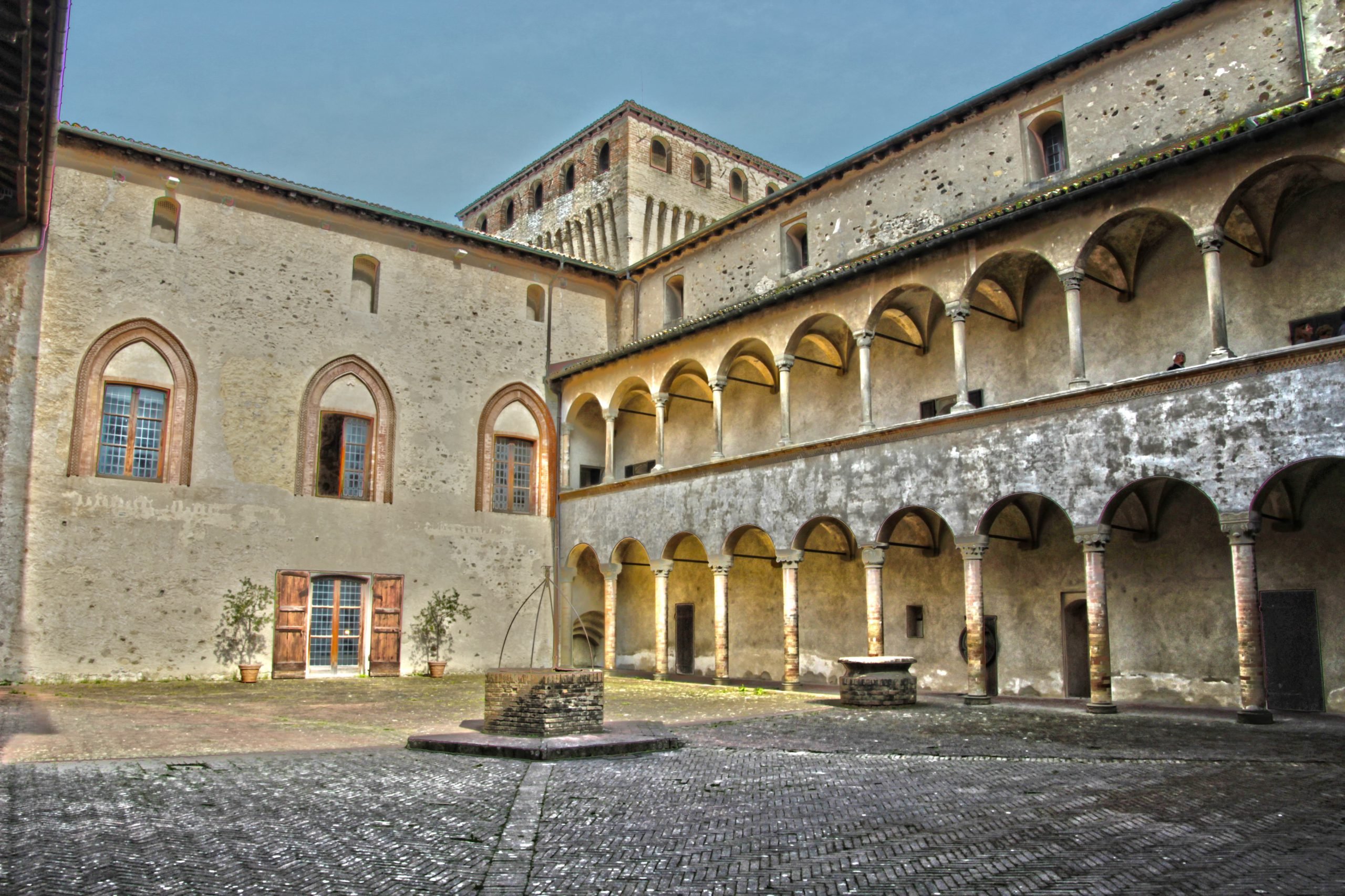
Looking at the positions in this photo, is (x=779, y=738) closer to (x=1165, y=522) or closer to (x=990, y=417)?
(x=990, y=417)

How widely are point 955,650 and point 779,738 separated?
8.46 metres

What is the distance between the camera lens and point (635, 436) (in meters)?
27.1

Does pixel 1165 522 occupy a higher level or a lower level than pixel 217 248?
lower

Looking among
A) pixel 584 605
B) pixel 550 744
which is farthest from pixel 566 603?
pixel 550 744

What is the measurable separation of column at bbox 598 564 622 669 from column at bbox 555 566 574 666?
135 cm

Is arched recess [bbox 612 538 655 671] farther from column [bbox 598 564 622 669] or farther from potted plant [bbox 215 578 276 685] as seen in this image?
potted plant [bbox 215 578 276 685]

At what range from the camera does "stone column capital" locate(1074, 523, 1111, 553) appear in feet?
48.2

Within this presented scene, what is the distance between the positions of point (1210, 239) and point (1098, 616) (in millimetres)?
5601

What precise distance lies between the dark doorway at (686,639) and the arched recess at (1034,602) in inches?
327

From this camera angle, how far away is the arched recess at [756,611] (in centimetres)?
2309

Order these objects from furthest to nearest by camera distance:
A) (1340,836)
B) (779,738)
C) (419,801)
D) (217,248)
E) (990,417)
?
(217,248) < (990,417) < (779,738) < (419,801) < (1340,836)

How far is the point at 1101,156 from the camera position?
58.3 feet

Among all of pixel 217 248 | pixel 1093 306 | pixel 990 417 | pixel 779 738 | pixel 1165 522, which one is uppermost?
pixel 217 248

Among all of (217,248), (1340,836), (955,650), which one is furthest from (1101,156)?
(217,248)
